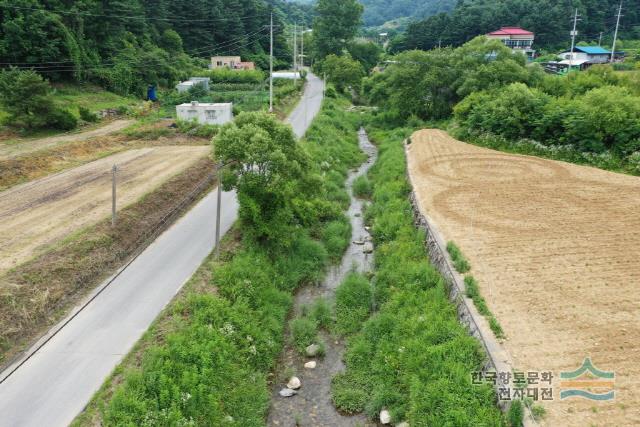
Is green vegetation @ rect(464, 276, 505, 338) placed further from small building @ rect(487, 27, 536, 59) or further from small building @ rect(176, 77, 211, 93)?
small building @ rect(487, 27, 536, 59)

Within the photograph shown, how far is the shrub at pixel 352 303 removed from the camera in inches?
589

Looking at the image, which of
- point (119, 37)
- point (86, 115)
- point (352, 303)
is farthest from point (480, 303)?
point (119, 37)

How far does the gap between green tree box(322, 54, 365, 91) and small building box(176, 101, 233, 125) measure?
30.3 m

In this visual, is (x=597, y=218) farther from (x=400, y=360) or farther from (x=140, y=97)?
(x=140, y=97)

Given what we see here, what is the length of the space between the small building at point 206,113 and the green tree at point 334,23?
48.4m

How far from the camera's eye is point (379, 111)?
51.7 m

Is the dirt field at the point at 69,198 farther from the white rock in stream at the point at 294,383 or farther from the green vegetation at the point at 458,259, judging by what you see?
the green vegetation at the point at 458,259

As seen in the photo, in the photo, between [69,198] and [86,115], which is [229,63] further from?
[69,198]

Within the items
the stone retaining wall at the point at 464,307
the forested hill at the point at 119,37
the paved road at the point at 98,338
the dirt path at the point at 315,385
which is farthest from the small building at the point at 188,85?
the dirt path at the point at 315,385

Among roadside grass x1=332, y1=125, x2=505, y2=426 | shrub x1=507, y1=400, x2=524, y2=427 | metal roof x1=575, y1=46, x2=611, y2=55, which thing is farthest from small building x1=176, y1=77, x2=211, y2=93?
metal roof x1=575, y1=46, x2=611, y2=55

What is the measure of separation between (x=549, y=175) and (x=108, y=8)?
50.5m

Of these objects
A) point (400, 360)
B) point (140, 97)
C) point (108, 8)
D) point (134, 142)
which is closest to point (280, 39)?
point (108, 8)

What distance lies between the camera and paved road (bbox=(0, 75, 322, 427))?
31.3 ft

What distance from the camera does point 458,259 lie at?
1556 centimetres
